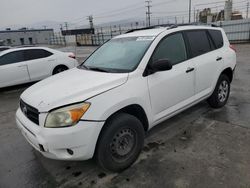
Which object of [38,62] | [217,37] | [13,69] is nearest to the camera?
[217,37]

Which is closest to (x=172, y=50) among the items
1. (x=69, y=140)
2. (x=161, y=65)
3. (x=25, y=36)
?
(x=161, y=65)

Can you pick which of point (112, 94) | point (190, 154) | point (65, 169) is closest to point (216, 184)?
point (190, 154)

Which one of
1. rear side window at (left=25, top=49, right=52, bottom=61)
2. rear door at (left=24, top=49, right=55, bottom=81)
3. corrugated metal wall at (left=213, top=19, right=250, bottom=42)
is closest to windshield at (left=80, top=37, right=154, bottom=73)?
rear door at (left=24, top=49, right=55, bottom=81)

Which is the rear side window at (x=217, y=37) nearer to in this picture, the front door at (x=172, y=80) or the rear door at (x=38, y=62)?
the front door at (x=172, y=80)

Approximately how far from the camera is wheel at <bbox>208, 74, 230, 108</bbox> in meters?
4.40

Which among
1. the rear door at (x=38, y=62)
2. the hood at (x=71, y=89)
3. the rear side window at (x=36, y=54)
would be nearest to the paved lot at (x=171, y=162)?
the hood at (x=71, y=89)

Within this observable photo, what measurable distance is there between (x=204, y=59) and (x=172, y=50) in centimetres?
81

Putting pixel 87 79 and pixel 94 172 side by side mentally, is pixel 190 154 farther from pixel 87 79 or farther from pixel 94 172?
pixel 87 79

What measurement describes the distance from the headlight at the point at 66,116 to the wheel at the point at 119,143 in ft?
1.20

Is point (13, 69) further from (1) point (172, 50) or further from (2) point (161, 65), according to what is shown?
(2) point (161, 65)

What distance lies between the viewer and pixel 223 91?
182 inches

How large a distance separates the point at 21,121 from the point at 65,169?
0.88 m

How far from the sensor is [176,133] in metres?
3.70

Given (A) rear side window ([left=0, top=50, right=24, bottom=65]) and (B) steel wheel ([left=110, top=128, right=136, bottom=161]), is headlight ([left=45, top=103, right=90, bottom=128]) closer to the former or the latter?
(B) steel wheel ([left=110, top=128, right=136, bottom=161])
